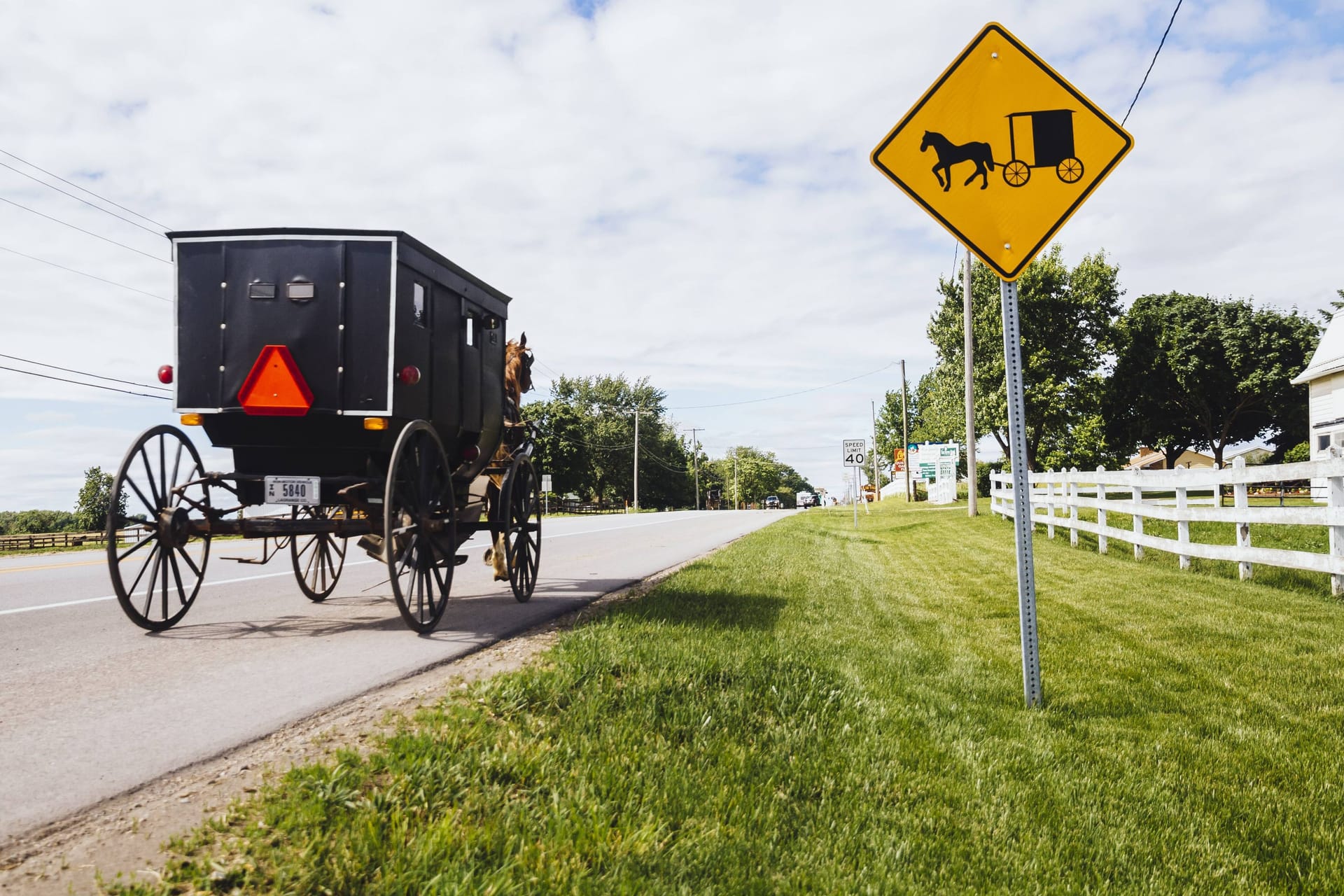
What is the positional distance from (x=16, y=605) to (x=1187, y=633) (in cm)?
1026

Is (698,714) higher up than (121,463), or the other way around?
(121,463)

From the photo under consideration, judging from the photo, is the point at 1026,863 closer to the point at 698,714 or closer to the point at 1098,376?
the point at 698,714

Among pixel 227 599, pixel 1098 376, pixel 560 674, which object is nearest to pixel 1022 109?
pixel 560 674

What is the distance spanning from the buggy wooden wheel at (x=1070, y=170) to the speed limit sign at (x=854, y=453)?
24.8m

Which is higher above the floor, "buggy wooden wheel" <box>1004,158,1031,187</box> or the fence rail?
"buggy wooden wheel" <box>1004,158,1031,187</box>

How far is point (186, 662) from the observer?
5.65 metres

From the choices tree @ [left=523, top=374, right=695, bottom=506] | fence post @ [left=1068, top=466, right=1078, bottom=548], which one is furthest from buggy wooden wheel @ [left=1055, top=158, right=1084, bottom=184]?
tree @ [left=523, top=374, right=695, bottom=506]

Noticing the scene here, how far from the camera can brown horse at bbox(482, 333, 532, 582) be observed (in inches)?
355

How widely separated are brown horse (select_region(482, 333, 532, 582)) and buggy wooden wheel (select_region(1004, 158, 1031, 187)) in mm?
5680

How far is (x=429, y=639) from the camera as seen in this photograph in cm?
659

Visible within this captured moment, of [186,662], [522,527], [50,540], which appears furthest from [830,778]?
[50,540]

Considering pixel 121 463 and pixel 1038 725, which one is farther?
pixel 121 463

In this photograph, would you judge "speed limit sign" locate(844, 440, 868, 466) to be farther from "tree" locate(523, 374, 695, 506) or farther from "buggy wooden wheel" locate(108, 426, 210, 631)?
"tree" locate(523, 374, 695, 506)

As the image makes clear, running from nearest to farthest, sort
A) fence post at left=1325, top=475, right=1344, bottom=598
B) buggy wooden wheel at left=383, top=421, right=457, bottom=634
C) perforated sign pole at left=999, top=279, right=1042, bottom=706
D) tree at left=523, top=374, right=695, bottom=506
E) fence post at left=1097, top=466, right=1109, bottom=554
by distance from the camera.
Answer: perforated sign pole at left=999, top=279, right=1042, bottom=706 → buggy wooden wheel at left=383, top=421, right=457, bottom=634 → fence post at left=1325, top=475, right=1344, bottom=598 → fence post at left=1097, top=466, right=1109, bottom=554 → tree at left=523, top=374, right=695, bottom=506
